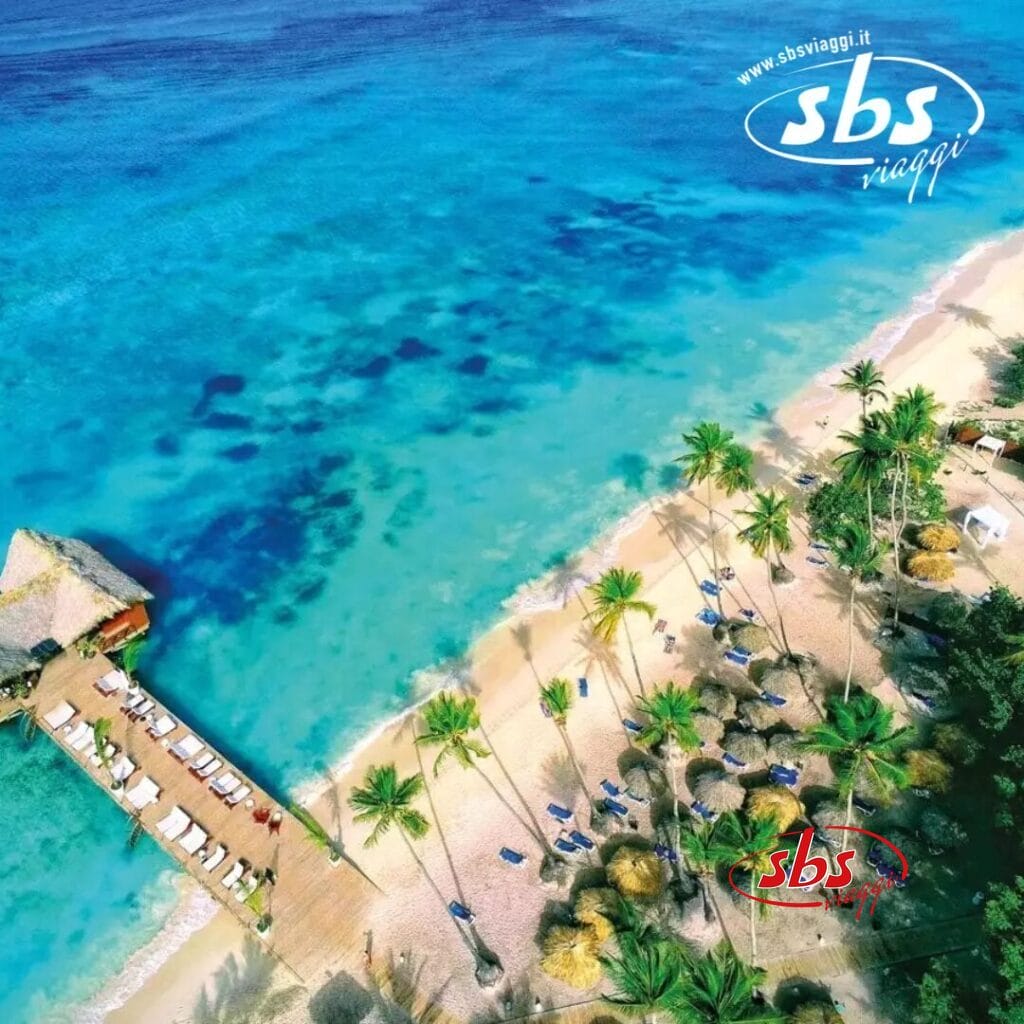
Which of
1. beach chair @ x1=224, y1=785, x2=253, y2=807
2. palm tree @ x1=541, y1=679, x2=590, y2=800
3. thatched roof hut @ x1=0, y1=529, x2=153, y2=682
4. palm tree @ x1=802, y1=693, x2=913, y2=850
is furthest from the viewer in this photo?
thatched roof hut @ x1=0, y1=529, x2=153, y2=682

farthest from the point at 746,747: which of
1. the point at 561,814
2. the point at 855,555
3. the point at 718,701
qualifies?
the point at 855,555

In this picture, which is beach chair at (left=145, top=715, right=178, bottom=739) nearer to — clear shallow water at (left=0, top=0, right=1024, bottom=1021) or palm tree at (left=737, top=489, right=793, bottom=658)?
clear shallow water at (left=0, top=0, right=1024, bottom=1021)

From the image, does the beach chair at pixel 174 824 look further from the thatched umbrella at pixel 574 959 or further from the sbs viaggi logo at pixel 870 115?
the sbs viaggi logo at pixel 870 115

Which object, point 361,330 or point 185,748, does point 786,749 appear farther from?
point 361,330

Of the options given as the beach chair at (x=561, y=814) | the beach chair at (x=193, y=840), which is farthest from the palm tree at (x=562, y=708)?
the beach chair at (x=193, y=840)

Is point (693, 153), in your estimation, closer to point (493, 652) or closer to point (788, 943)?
point (493, 652)

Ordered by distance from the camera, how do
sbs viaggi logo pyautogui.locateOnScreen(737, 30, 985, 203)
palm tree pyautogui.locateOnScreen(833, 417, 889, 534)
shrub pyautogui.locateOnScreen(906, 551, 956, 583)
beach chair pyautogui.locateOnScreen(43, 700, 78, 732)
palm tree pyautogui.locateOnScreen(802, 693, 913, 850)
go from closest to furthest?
palm tree pyautogui.locateOnScreen(802, 693, 913, 850) → beach chair pyautogui.locateOnScreen(43, 700, 78, 732) → palm tree pyautogui.locateOnScreen(833, 417, 889, 534) → shrub pyautogui.locateOnScreen(906, 551, 956, 583) → sbs viaggi logo pyautogui.locateOnScreen(737, 30, 985, 203)

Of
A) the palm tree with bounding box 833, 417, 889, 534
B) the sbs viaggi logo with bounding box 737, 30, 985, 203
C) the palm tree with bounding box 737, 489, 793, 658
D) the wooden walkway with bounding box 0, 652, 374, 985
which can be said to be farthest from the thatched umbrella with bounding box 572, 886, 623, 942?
the sbs viaggi logo with bounding box 737, 30, 985, 203
